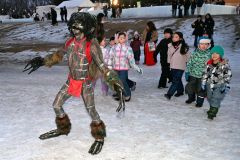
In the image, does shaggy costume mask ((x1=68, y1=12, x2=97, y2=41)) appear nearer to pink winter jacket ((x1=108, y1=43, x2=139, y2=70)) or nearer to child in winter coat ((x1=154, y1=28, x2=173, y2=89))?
pink winter jacket ((x1=108, y1=43, x2=139, y2=70))

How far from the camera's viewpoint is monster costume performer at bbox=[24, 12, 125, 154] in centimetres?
487

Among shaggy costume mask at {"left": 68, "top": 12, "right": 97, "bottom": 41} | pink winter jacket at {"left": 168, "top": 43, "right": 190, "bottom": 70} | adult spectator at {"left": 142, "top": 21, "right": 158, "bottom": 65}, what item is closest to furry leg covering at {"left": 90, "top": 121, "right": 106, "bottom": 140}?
shaggy costume mask at {"left": 68, "top": 12, "right": 97, "bottom": 41}

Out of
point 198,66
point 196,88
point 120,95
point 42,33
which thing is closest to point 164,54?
point 196,88

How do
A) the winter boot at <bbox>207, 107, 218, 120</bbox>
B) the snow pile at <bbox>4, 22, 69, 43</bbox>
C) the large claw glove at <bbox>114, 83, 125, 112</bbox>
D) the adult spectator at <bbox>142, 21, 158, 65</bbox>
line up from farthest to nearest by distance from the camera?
the snow pile at <bbox>4, 22, 69, 43</bbox> → the adult spectator at <bbox>142, 21, 158, 65</bbox> → the winter boot at <bbox>207, 107, 218, 120</bbox> → the large claw glove at <bbox>114, 83, 125, 112</bbox>

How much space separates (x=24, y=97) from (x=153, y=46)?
584 cm

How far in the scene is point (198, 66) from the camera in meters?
7.22

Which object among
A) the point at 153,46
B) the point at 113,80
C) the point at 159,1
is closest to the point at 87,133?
the point at 113,80

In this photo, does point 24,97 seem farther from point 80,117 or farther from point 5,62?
point 5,62

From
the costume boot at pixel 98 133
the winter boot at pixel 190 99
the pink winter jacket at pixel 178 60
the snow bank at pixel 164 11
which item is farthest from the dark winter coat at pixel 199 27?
the snow bank at pixel 164 11

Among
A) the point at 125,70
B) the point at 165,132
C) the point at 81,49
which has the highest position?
the point at 81,49

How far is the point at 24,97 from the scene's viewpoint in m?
8.67

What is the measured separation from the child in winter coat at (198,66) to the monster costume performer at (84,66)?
2.74 meters

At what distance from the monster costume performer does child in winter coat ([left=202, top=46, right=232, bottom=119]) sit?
232cm

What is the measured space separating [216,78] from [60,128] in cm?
285
